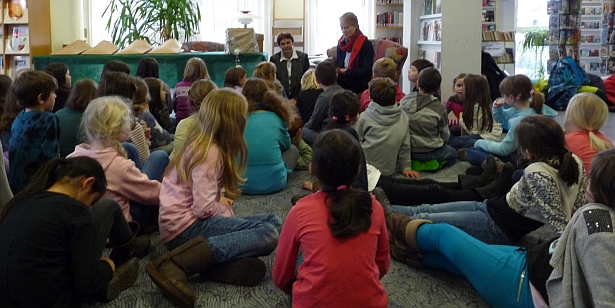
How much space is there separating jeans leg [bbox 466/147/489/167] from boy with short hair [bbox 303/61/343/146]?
100cm

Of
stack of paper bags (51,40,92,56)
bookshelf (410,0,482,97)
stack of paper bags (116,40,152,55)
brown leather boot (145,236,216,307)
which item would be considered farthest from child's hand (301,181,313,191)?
stack of paper bags (51,40,92,56)

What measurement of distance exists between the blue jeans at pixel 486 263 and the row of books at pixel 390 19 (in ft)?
27.3

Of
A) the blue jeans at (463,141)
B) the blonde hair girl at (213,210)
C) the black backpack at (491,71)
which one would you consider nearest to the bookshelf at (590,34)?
the black backpack at (491,71)

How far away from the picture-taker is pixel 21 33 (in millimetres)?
7719

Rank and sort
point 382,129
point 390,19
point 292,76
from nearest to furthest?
point 382,129 → point 292,76 → point 390,19

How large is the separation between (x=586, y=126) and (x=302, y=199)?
1876 mm

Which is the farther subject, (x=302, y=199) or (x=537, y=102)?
(x=537, y=102)

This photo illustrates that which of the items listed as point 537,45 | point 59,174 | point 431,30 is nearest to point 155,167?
point 59,174

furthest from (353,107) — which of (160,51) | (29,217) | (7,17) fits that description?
(7,17)

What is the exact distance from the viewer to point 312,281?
6.27 feet

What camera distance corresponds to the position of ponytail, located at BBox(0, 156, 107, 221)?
195 cm

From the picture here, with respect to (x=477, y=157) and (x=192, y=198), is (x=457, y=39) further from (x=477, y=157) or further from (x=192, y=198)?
(x=192, y=198)

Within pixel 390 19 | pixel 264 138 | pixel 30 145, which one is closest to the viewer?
pixel 30 145

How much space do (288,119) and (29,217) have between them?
221cm
